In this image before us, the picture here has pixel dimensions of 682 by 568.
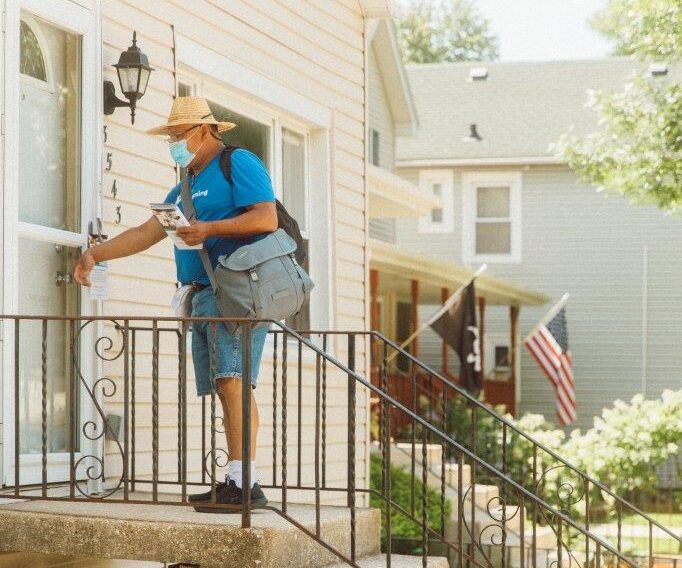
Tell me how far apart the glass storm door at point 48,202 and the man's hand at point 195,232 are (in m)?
0.99

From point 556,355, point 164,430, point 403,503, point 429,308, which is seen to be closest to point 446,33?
point 429,308

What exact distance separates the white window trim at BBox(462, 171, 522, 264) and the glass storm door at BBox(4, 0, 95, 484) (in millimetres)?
17555

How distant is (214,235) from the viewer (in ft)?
17.6

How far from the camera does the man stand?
536 centimetres

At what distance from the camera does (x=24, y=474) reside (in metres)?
5.93

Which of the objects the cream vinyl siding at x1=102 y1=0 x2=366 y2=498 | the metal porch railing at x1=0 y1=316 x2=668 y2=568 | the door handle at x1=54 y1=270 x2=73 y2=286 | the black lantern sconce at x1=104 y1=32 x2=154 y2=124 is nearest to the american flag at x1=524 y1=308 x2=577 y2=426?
the cream vinyl siding at x1=102 y1=0 x2=366 y2=498

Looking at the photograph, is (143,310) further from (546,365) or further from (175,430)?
(546,365)

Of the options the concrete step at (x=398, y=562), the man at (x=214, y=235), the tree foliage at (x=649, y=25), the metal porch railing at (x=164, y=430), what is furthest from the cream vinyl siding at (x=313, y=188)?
the tree foliage at (x=649, y=25)

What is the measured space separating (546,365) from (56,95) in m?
13.0

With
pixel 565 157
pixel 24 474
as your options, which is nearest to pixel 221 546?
pixel 24 474

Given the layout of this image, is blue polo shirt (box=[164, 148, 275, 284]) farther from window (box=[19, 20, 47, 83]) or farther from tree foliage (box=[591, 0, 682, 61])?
tree foliage (box=[591, 0, 682, 61])

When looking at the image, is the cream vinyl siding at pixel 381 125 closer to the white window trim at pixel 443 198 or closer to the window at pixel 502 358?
the white window trim at pixel 443 198

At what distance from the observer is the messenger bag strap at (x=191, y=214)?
5.45 metres

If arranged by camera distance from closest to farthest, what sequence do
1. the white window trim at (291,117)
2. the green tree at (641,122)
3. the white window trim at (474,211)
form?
the white window trim at (291,117), the green tree at (641,122), the white window trim at (474,211)
